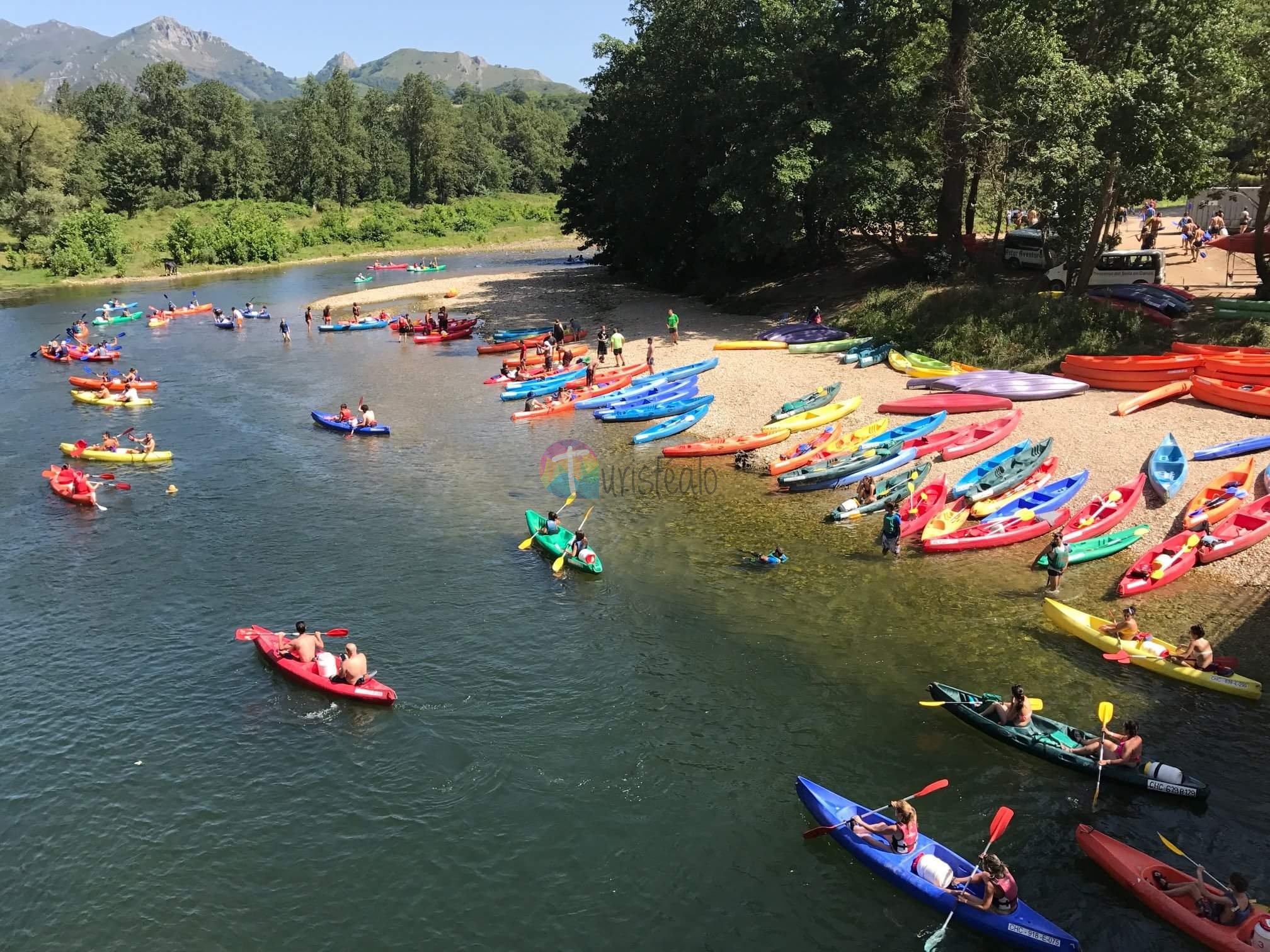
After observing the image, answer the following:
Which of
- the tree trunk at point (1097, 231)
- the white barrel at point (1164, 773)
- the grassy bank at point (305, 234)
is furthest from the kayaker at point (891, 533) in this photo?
the grassy bank at point (305, 234)

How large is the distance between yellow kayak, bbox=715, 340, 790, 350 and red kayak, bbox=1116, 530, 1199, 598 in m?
23.0

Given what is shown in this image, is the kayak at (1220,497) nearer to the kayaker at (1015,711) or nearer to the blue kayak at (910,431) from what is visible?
the blue kayak at (910,431)

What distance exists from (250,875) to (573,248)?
330ft

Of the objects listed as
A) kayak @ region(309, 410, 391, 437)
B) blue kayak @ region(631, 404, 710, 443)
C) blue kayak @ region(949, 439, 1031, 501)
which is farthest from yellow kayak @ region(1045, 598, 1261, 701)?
kayak @ region(309, 410, 391, 437)

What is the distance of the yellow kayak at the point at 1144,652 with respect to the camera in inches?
705

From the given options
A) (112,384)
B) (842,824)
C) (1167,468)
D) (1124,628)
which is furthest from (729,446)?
(112,384)

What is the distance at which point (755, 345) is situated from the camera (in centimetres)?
4441

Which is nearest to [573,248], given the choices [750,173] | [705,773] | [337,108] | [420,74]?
[420,74]

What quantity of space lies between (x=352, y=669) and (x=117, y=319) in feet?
192

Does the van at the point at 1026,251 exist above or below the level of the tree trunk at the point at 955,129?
below

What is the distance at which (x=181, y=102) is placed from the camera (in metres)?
119

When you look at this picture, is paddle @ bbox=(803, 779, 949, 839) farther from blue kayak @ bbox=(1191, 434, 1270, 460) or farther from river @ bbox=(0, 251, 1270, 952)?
blue kayak @ bbox=(1191, 434, 1270, 460)

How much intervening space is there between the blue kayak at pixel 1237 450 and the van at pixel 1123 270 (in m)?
15.5

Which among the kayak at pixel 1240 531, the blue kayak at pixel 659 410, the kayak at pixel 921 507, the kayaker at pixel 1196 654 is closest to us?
the kayaker at pixel 1196 654
